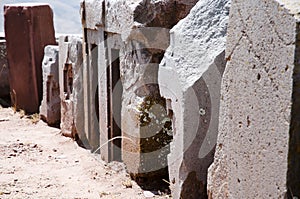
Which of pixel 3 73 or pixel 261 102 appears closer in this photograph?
pixel 261 102

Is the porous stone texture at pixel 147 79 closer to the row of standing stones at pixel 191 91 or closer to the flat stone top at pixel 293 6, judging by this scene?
the row of standing stones at pixel 191 91

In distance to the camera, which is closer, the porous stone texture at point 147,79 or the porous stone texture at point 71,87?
the porous stone texture at point 147,79

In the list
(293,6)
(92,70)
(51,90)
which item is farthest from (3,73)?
(293,6)

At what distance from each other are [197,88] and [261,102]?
1.06m

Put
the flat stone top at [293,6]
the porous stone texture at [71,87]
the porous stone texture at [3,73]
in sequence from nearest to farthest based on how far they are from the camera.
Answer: the flat stone top at [293,6] → the porous stone texture at [71,87] → the porous stone texture at [3,73]

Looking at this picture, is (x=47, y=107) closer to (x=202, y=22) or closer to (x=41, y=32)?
(x=41, y=32)

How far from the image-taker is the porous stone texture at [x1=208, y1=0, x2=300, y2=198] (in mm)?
1861

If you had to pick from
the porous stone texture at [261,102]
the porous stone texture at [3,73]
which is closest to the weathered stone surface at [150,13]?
the porous stone texture at [261,102]

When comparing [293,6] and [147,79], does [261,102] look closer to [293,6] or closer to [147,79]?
[293,6]

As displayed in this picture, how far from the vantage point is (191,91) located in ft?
10.1

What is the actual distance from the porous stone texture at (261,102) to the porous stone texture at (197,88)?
A: 71 cm

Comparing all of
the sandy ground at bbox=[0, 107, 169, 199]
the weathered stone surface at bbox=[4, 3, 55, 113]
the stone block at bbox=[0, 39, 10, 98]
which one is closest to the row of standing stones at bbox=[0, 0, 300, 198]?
the sandy ground at bbox=[0, 107, 169, 199]

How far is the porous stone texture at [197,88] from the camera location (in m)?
3.06

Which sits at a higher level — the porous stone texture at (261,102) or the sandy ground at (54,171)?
Answer: the porous stone texture at (261,102)
